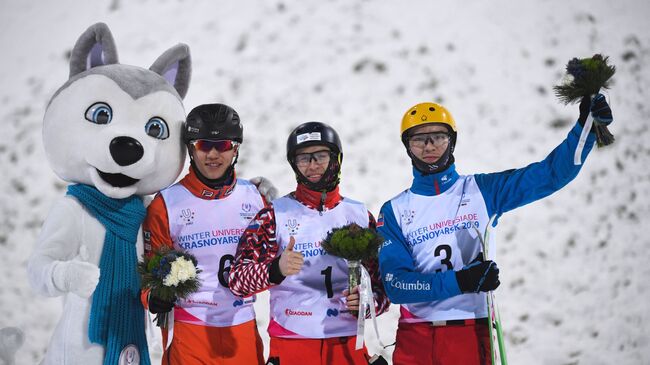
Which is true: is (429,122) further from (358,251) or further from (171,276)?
(171,276)

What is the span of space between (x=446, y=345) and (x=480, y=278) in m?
0.37

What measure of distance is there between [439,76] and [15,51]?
8.68 feet

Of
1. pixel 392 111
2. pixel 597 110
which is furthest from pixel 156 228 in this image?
pixel 597 110

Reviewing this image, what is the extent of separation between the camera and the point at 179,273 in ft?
6.91

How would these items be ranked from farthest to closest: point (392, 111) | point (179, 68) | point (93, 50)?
point (392, 111) < point (179, 68) < point (93, 50)

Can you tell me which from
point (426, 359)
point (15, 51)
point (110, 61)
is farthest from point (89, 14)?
point (426, 359)

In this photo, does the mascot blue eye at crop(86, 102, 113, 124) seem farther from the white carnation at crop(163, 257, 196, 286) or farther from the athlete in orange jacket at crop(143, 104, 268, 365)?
the white carnation at crop(163, 257, 196, 286)

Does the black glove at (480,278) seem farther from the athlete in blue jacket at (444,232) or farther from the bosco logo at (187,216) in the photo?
the bosco logo at (187,216)

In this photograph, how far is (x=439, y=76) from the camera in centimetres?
360

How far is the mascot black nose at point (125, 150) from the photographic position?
7.84 feet

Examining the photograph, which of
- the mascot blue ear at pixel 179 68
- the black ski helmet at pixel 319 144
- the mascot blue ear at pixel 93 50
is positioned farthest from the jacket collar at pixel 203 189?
the mascot blue ear at pixel 93 50

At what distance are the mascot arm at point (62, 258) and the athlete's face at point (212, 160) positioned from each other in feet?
1.79

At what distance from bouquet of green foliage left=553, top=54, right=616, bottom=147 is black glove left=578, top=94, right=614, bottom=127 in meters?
0.02

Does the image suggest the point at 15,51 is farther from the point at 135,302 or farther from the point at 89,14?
the point at 135,302
